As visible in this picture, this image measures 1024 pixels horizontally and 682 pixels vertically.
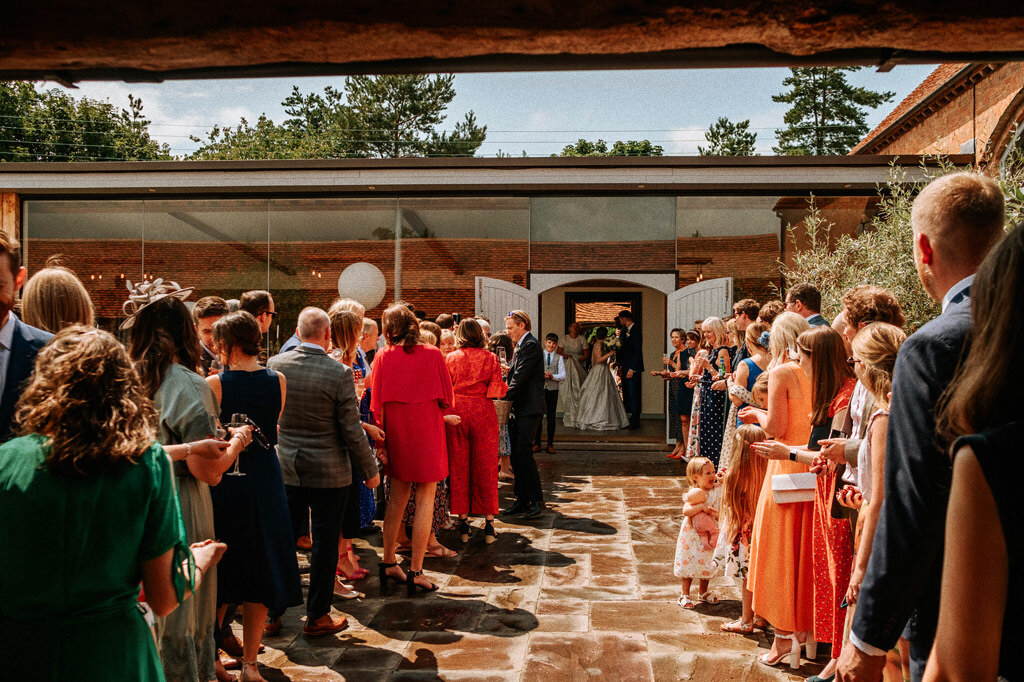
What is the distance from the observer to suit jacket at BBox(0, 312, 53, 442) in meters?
2.41

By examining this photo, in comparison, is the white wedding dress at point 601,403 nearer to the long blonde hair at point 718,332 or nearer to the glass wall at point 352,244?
the glass wall at point 352,244

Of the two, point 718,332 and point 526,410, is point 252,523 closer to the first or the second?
point 526,410

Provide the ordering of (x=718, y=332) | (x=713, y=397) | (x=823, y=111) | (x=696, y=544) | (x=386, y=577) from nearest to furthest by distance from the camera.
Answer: (x=696, y=544)
(x=386, y=577)
(x=713, y=397)
(x=718, y=332)
(x=823, y=111)

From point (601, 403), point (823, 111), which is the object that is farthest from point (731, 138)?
point (601, 403)

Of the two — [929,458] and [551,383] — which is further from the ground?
[929,458]

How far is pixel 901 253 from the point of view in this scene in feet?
24.3

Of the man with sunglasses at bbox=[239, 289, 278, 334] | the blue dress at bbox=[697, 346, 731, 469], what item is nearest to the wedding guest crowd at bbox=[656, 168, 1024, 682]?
the man with sunglasses at bbox=[239, 289, 278, 334]

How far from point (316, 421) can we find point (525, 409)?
3655mm

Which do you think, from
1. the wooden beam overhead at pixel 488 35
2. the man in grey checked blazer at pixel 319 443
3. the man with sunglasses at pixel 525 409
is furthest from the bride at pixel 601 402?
the wooden beam overhead at pixel 488 35

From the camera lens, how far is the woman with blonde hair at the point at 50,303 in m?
2.84

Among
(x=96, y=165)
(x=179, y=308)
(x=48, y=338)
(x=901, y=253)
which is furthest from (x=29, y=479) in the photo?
(x=96, y=165)

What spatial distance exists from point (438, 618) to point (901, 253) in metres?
5.69

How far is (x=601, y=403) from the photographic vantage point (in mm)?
14617

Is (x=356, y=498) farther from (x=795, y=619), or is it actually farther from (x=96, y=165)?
(x=96, y=165)
